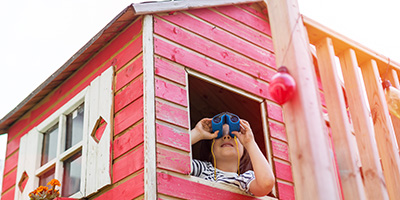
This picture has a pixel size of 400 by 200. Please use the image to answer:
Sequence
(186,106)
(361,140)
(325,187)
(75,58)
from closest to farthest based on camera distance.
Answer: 1. (325,187)
2. (361,140)
3. (186,106)
4. (75,58)

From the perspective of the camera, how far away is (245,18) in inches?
238

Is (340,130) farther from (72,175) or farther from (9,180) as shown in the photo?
(9,180)

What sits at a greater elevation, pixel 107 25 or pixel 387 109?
pixel 107 25

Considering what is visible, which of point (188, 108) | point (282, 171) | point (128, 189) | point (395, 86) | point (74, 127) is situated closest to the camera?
point (395, 86)

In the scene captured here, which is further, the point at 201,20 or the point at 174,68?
the point at 201,20

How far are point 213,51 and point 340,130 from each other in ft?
8.62

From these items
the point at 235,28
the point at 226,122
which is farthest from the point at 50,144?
the point at 235,28

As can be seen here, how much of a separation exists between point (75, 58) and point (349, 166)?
3.57 meters

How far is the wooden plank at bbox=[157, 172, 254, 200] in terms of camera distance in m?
4.17

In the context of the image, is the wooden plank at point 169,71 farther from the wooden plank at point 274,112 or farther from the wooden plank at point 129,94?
the wooden plank at point 274,112

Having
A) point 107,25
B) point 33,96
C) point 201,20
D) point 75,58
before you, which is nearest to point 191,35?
point 201,20

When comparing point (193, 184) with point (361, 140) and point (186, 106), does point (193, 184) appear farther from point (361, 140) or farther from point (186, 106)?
point (361, 140)

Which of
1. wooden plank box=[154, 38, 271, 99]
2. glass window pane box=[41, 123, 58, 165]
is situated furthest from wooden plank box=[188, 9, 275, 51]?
glass window pane box=[41, 123, 58, 165]

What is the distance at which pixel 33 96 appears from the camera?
6141mm
